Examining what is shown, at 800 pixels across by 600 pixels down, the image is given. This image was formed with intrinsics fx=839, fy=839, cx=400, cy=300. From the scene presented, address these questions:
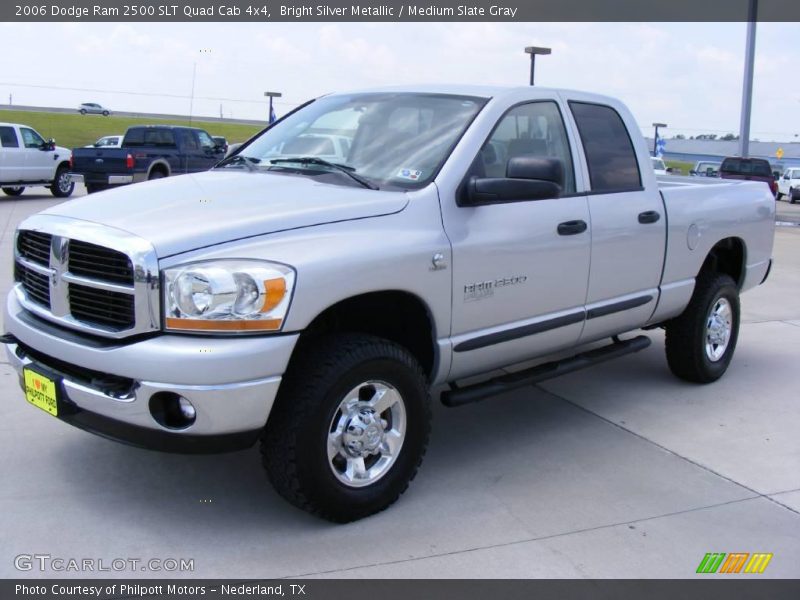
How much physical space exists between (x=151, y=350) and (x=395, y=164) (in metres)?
1.62

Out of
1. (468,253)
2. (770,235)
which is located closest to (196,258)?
(468,253)

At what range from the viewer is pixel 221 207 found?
11.8 feet

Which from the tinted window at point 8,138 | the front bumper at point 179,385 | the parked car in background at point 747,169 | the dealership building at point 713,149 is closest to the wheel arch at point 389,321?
the front bumper at point 179,385

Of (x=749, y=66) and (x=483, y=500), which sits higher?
(x=749, y=66)

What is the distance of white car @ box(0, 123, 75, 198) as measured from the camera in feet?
63.5

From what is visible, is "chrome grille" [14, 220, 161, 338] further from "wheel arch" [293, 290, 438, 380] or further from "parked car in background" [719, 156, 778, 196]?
"parked car in background" [719, 156, 778, 196]

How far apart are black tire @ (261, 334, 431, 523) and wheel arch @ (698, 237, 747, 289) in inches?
127

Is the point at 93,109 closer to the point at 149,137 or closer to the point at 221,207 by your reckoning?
the point at 149,137

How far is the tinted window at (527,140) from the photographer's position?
432 cm

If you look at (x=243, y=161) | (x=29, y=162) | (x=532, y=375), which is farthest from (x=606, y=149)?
(x=29, y=162)

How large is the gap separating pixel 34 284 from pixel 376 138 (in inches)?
71.6

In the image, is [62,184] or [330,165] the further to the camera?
[62,184]

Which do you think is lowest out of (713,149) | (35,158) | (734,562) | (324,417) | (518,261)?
(734,562)

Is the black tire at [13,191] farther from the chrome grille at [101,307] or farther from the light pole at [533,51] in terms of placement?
the chrome grille at [101,307]
